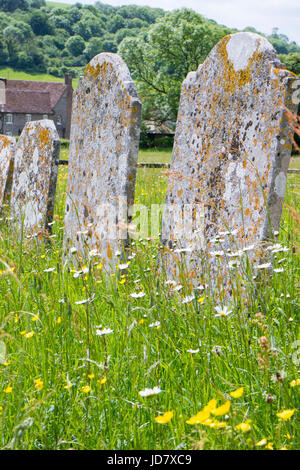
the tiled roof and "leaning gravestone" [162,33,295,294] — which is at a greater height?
the tiled roof

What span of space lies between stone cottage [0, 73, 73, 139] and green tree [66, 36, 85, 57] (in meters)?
58.5

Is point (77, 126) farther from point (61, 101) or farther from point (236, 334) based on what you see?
point (61, 101)

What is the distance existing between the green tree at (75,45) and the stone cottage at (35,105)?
58.5 m

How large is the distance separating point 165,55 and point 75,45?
3383 inches

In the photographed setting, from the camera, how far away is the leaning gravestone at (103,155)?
4207 millimetres

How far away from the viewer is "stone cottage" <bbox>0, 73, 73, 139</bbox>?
6438 centimetres

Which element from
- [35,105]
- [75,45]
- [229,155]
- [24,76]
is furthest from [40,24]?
[229,155]

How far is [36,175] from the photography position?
5766mm

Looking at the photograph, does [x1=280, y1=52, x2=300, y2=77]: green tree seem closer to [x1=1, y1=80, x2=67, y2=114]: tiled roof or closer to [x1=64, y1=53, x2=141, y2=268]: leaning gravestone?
[x1=1, y1=80, x2=67, y2=114]: tiled roof

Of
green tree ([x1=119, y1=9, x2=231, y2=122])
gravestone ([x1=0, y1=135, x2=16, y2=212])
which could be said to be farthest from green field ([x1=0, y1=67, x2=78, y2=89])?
gravestone ([x1=0, y1=135, x2=16, y2=212])

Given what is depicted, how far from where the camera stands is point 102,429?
6.39 feet

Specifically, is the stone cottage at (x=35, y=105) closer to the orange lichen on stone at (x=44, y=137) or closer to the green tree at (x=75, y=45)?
the green tree at (x=75, y=45)

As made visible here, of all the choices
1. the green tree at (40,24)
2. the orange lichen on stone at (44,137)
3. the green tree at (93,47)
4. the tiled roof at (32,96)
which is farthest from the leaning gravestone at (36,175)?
the green tree at (40,24)
